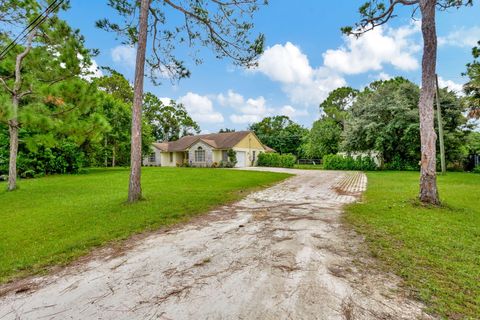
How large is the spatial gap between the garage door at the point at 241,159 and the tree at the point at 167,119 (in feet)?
66.4

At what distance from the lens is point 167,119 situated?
43.1 metres

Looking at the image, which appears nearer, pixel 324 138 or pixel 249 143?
pixel 249 143

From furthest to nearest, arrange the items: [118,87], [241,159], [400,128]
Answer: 1. [118,87]
2. [241,159]
3. [400,128]

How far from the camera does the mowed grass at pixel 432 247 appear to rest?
237 centimetres

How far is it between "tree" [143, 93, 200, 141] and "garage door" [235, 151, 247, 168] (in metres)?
20.2

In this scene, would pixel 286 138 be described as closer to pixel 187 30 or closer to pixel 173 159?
pixel 173 159

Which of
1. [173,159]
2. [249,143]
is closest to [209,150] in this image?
[249,143]

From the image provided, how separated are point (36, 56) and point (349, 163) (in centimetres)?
2404

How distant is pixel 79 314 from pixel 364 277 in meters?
2.91

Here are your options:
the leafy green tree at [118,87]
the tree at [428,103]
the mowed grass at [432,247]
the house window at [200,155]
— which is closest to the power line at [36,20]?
the mowed grass at [432,247]

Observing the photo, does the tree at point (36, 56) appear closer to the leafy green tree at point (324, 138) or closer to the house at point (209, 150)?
the house at point (209, 150)

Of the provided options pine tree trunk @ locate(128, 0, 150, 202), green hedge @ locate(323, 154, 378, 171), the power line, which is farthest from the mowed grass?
green hedge @ locate(323, 154, 378, 171)

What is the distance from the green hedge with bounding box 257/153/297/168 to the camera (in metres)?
28.5

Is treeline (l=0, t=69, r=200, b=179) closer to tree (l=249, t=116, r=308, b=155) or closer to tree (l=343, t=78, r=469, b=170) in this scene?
tree (l=249, t=116, r=308, b=155)
